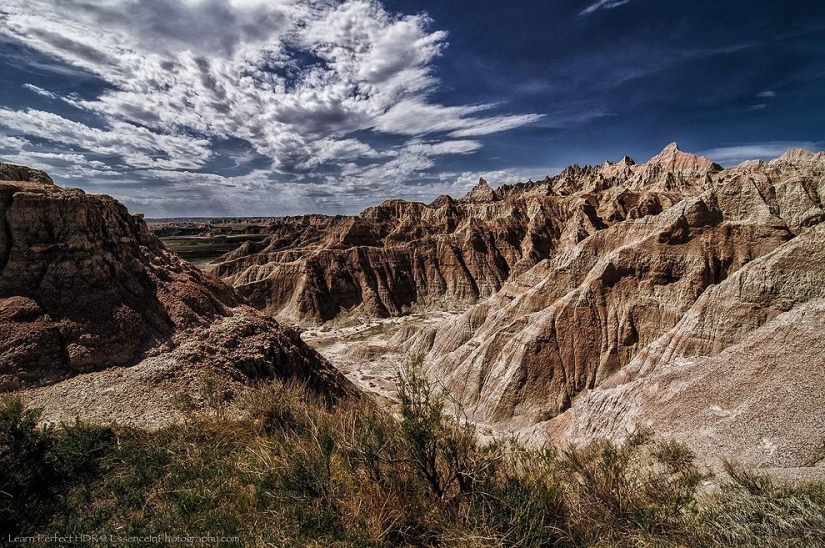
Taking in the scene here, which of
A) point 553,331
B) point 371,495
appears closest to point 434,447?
point 371,495

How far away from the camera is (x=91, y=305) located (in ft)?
49.0

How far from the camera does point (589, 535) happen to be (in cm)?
646

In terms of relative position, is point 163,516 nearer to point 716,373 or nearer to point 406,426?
point 406,426

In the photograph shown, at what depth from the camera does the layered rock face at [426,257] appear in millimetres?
72625

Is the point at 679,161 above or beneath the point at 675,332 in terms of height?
above

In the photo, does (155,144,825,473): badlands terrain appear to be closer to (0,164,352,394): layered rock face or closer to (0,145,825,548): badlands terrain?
(0,145,825,548): badlands terrain

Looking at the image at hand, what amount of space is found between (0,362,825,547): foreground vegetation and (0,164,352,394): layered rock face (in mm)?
5500

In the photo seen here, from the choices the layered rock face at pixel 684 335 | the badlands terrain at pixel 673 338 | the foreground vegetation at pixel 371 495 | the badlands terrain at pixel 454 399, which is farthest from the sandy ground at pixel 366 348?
the foreground vegetation at pixel 371 495

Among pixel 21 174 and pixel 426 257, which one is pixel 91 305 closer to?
pixel 21 174

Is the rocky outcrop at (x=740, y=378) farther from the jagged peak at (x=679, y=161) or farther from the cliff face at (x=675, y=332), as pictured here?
the jagged peak at (x=679, y=161)

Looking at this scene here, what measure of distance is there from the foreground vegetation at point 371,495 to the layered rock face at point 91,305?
550 centimetres

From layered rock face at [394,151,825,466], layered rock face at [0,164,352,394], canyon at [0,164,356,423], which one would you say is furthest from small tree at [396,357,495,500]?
layered rock face at [0,164,352,394]

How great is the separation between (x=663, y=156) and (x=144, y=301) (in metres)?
180

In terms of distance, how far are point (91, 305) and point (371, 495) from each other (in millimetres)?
15176
